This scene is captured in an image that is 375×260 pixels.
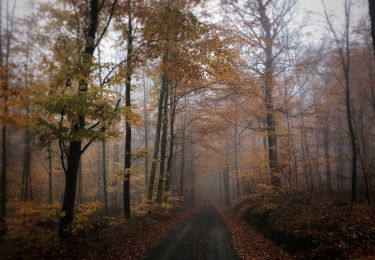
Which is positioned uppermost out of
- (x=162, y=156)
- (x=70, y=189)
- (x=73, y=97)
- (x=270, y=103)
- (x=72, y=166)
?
(x=270, y=103)

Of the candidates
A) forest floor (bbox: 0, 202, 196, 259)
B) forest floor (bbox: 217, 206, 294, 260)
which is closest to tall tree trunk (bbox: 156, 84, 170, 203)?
forest floor (bbox: 0, 202, 196, 259)

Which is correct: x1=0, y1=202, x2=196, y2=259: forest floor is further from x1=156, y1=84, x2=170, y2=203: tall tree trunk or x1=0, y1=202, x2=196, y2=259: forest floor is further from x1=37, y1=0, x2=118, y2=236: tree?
x1=156, y1=84, x2=170, y2=203: tall tree trunk

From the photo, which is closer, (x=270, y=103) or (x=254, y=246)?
(x=254, y=246)

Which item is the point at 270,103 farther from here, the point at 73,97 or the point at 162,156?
the point at 73,97

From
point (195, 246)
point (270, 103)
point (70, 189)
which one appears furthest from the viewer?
point (270, 103)

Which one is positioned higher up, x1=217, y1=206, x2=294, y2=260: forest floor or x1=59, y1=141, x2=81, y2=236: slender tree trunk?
x1=59, y1=141, x2=81, y2=236: slender tree trunk

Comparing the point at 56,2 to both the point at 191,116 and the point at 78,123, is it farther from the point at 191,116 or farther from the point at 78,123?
the point at 191,116

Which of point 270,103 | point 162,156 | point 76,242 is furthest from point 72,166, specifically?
point 270,103

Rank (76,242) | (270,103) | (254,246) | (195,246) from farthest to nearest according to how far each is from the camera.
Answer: (270,103)
(195,246)
(254,246)
(76,242)

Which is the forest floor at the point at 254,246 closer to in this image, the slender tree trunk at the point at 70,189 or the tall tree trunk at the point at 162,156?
the tall tree trunk at the point at 162,156

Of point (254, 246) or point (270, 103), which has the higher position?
point (270, 103)

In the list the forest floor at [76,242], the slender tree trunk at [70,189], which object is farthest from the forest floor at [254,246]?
the slender tree trunk at [70,189]

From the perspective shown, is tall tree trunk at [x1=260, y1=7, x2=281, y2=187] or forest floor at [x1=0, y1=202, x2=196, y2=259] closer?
forest floor at [x1=0, y1=202, x2=196, y2=259]

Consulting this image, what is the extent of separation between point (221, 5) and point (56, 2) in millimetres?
10108
